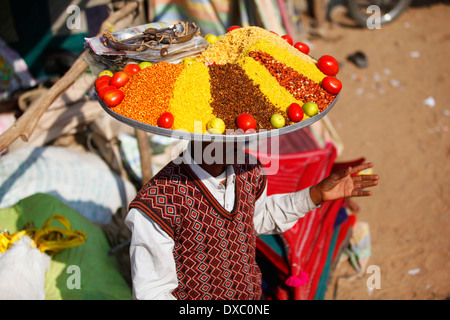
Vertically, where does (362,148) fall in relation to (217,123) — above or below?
below

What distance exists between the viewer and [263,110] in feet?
3.70

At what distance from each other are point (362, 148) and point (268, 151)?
1804 millimetres

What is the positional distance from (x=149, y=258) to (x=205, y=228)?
22cm

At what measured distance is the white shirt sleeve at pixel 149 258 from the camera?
124cm

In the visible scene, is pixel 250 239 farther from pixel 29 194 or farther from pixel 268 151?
pixel 29 194

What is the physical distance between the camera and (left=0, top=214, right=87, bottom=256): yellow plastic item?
1.78 meters

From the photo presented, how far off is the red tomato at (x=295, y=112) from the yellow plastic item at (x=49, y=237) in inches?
51.5

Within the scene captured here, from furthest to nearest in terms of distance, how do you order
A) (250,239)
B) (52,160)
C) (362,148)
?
(362,148) → (52,160) → (250,239)

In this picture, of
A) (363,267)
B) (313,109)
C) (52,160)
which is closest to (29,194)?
(52,160)

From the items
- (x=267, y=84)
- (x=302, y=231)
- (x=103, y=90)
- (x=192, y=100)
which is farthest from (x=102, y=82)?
(x=302, y=231)

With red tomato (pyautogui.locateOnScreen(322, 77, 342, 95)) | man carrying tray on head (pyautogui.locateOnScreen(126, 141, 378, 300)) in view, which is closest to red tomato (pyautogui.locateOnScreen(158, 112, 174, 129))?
man carrying tray on head (pyautogui.locateOnScreen(126, 141, 378, 300))

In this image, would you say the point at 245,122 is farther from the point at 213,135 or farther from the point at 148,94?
the point at 148,94

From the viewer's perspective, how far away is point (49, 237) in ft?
6.21

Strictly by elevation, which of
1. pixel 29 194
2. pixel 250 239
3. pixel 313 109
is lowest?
pixel 29 194
